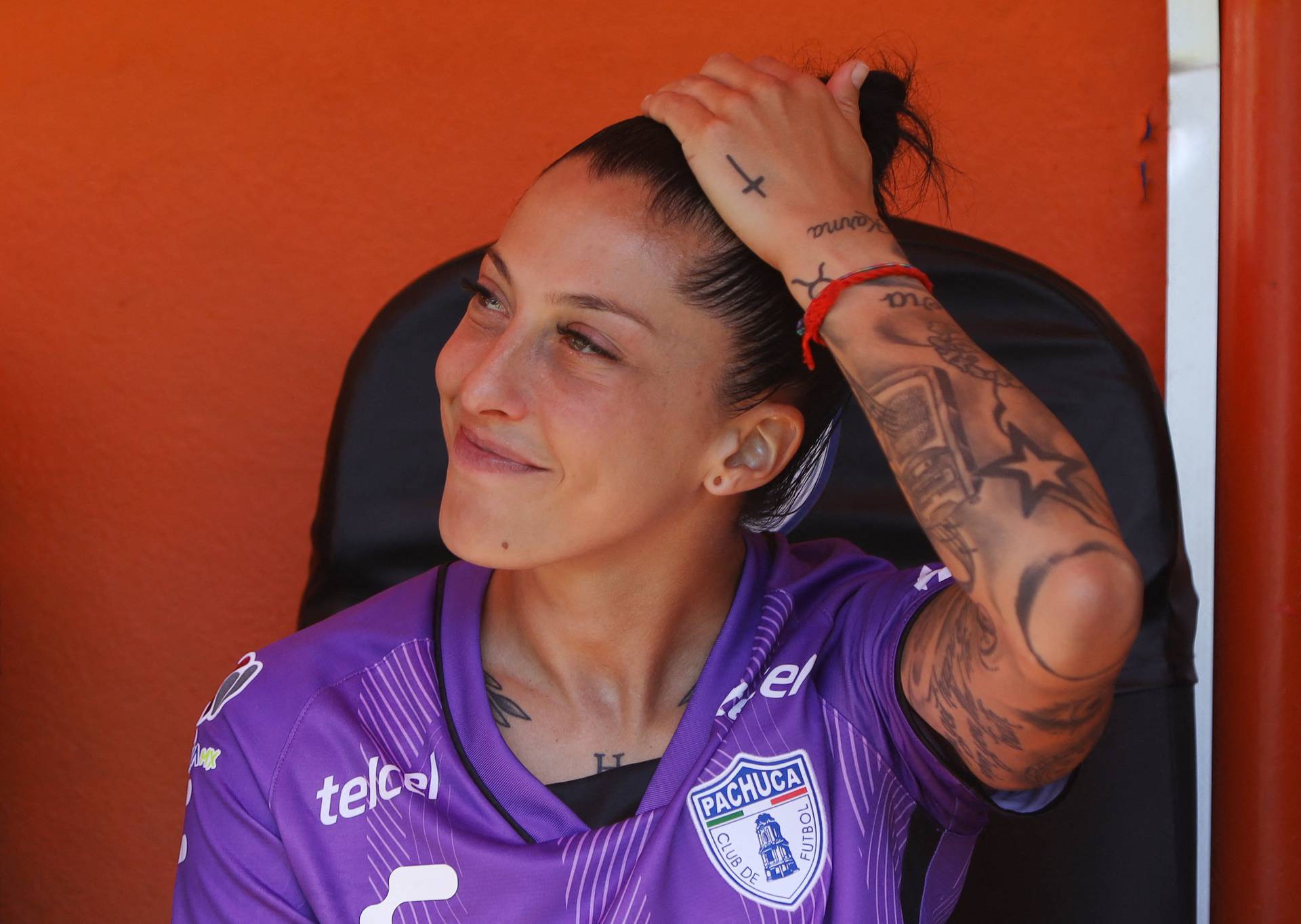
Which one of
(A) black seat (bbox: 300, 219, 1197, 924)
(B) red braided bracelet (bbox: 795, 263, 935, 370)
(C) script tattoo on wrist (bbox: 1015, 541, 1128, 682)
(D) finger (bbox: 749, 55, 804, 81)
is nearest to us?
(C) script tattoo on wrist (bbox: 1015, 541, 1128, 682)

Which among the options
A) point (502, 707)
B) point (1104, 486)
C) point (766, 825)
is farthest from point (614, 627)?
point (1104, 486)

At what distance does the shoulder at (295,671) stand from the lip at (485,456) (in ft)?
0.69

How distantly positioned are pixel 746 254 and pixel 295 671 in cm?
53

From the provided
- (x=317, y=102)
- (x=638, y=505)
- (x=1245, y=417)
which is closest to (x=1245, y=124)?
(x=1245, y=417)

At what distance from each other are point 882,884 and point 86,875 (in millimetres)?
1408

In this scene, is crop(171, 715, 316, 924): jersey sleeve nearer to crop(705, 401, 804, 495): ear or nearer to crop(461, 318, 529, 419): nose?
crop(461, 318, 529, 419): nose

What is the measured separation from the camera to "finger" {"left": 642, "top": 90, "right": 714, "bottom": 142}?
1.04 metres

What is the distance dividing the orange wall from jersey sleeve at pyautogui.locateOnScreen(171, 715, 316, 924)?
90cm

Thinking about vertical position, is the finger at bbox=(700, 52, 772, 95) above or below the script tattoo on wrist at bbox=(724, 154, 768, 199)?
above

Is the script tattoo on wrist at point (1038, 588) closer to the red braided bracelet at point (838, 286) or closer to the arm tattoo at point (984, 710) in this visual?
the arm tattoo at point (984, 710)

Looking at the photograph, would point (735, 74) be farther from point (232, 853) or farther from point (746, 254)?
point (232, 853)

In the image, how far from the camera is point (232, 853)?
1.06 m

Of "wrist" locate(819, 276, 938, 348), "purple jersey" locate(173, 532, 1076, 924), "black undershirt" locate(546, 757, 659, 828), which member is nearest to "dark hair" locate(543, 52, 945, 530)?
"wrist" locate(819, 276, 938, 348)

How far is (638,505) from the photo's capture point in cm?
108
